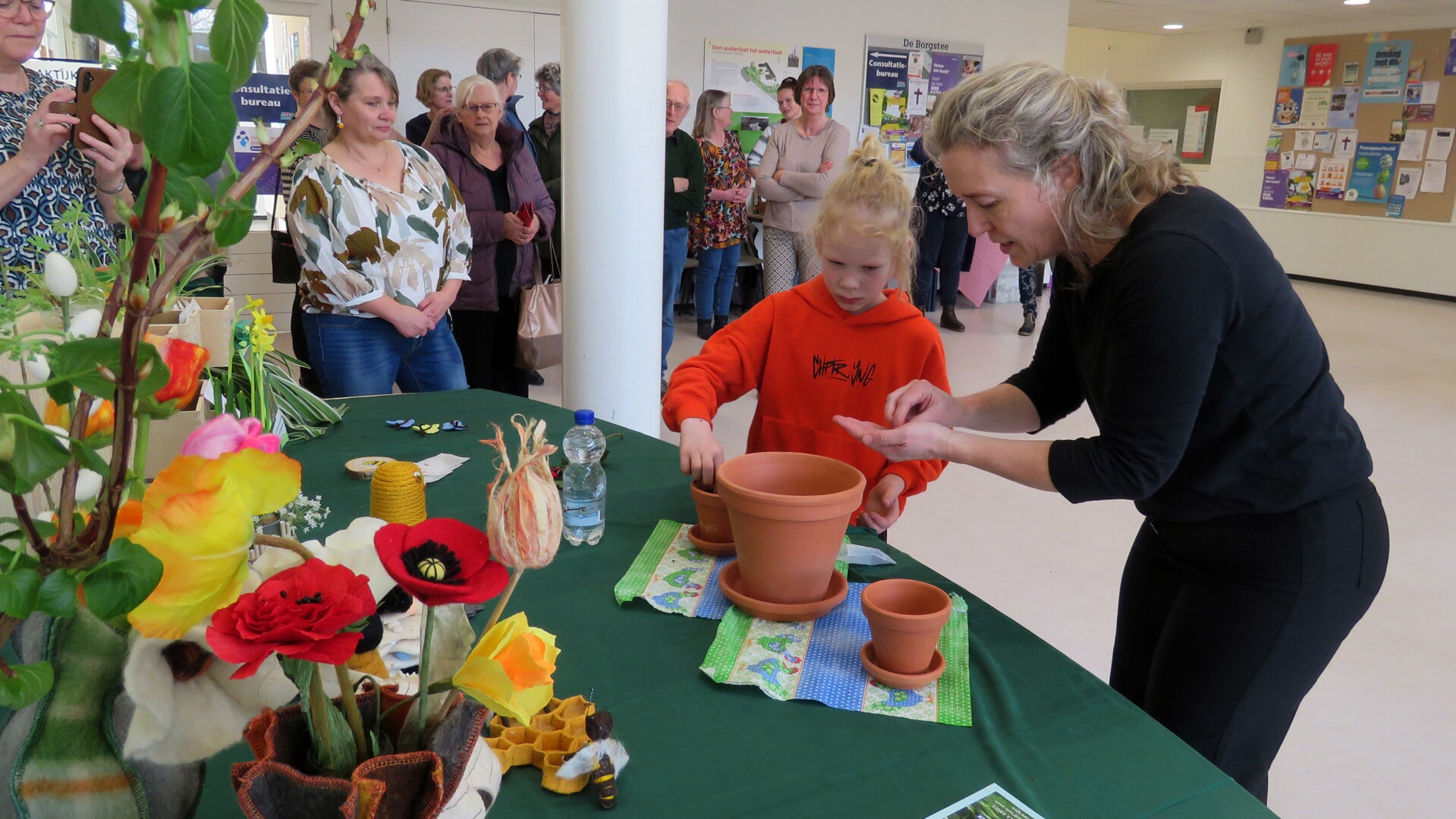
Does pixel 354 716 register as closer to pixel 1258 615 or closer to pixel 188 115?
pixel 188 115

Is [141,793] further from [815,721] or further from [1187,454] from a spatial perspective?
[1187,454]

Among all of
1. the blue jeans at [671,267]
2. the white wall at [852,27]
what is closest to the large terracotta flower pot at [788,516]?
the blue jeans at [671,267]

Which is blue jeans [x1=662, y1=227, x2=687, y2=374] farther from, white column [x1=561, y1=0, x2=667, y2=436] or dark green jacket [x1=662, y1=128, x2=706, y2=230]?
white column [x1=561, y1=0, x2=667, y2=436]

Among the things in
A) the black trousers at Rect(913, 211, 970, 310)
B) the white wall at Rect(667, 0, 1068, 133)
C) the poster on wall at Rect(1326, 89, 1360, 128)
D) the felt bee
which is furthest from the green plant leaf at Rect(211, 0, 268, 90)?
the poster on wall at Rect(1326, 89, 1360, 128)

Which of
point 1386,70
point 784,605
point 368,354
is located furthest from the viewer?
point 1386,70

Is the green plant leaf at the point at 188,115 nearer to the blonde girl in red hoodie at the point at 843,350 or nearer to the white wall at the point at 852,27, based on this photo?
the blonde girl in red hoodie at the point at 843,350

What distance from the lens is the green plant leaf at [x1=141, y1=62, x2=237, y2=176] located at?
353mm

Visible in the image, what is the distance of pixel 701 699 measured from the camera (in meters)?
1.00

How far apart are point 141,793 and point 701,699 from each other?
52cm

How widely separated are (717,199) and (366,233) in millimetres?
3187

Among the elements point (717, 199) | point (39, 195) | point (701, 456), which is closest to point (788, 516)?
point (701, 456)

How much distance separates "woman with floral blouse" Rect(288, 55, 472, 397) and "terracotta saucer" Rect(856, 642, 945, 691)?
6.04 ft

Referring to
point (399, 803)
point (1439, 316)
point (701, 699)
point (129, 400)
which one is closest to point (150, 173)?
point (129, 400)

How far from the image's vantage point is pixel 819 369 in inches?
69.6
